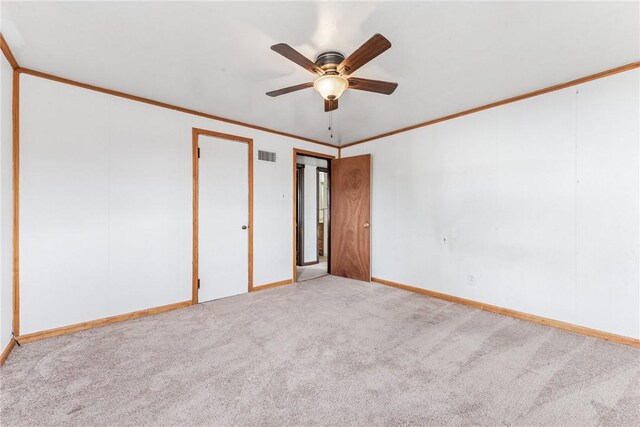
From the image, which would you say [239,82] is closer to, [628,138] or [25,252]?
[25,252]

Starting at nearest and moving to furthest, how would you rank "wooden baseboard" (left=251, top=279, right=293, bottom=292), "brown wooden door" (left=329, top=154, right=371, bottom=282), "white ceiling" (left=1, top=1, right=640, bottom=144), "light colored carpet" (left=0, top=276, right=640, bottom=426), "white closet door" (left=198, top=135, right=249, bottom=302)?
"light colored carpet" (left=0, top=276, right=640, bottom=426)
"white ceiling" (left=1, top=1, right=640, bottom=144)
"white closet door" (left=198, top=135, right=249, bottom=302)
"wooden baseboard" (left=251, top=279, right=293, bottom=292)
"brown wooden door" (left=329, top=154, right=371, bottom=282)

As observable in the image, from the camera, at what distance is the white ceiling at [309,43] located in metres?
1.71

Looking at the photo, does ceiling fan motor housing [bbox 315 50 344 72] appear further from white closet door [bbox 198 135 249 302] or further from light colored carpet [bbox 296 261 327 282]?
light colored carpet [bbox 296 261 327 282]

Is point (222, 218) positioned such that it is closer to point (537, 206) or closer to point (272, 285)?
point (272, 285)

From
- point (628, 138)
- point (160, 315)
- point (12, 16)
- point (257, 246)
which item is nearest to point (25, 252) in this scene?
point (160, 315)

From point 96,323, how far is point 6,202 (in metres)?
1.34

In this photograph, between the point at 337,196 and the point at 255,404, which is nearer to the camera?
the point at 255,404

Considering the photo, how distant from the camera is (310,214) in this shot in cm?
603

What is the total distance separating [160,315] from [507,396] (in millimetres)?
3256

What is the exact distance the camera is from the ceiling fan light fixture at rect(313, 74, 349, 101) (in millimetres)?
2053

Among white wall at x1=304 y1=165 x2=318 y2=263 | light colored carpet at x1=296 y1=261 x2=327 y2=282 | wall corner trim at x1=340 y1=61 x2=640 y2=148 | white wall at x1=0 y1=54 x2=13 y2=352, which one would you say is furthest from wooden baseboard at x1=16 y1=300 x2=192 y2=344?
wall corner trim at x1=340 y1=61 x2=640 y2=148

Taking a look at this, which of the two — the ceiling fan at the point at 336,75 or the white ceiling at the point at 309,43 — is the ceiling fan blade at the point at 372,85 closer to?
the ceiling fan at the point at 336,75

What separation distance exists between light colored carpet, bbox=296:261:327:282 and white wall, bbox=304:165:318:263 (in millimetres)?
241

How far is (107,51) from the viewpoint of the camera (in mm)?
2143
